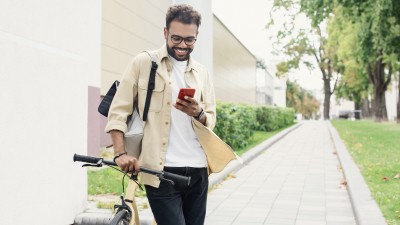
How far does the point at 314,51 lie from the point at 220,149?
53.6 metres

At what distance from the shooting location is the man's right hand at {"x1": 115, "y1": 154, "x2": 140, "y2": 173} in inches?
103

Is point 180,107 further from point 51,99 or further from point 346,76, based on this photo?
point 346,76

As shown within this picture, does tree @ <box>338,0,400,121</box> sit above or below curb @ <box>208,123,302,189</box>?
above

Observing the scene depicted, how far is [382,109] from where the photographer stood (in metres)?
39.5

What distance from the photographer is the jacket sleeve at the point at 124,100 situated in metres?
2.71

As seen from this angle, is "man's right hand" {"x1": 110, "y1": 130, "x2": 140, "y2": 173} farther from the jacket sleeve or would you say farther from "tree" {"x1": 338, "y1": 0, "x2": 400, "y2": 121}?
"tree" {"x1": 338, "y1": 0, "x2": 400, "y2": 121}

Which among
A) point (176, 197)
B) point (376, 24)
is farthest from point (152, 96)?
point (376, 24)

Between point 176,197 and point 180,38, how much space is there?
2.85ft

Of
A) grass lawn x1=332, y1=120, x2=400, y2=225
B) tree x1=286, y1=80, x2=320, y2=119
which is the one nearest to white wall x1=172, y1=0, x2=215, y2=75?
grass lawn x1=332, y1=120, x2=400, y2=225

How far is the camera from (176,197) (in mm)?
2896

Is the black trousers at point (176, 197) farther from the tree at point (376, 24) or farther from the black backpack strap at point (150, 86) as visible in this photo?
the tree at point (376, 24)

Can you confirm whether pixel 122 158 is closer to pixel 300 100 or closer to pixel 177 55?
pixel 177 55

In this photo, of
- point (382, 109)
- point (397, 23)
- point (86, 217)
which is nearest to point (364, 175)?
point (86, 217)

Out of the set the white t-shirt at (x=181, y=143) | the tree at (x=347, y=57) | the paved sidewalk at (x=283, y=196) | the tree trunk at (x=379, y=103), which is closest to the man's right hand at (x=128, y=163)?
the white t-shirt at (x=181, y=143)
